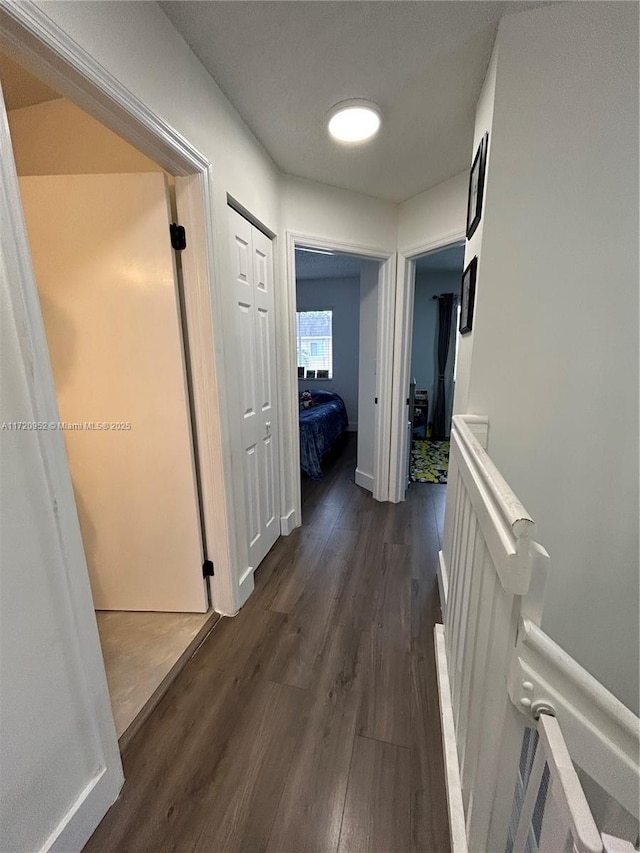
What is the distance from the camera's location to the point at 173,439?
1597mm

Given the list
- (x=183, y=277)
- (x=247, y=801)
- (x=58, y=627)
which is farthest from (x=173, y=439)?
(x=247, y=801)

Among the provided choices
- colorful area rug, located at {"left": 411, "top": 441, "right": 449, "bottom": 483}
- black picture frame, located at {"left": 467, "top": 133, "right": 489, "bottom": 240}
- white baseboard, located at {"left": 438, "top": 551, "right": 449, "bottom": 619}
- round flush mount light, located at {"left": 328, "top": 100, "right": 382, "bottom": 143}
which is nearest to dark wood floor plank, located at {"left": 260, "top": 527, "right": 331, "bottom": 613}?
white baseboard, located at {"left": 438, "top": 551, "right": 449, "bottom": 619}

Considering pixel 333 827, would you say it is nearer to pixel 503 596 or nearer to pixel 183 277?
pixel 503 596

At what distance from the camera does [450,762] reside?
3.63ft

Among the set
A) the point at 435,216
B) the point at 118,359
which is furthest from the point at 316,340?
the point at 118,359

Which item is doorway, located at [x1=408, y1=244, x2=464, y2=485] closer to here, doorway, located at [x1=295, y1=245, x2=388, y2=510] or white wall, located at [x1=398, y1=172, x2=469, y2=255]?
doorway, located at [x1=295, y1=245, x2=388, y2=510]

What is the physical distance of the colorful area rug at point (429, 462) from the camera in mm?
→ 3823

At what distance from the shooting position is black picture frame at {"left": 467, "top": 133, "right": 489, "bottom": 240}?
4.63 feet

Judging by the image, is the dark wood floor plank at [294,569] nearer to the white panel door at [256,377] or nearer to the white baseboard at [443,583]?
the white panel door at [256,377]

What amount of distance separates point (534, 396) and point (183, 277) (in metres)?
1.59

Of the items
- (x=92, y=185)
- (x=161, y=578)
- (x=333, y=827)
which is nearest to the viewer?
(x=333, y=827)

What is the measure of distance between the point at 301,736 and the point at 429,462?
3.47 meters

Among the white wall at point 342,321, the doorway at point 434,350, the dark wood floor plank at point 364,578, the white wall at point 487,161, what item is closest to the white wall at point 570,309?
the white wall at point 487,161

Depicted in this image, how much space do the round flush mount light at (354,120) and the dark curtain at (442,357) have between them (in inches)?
149
